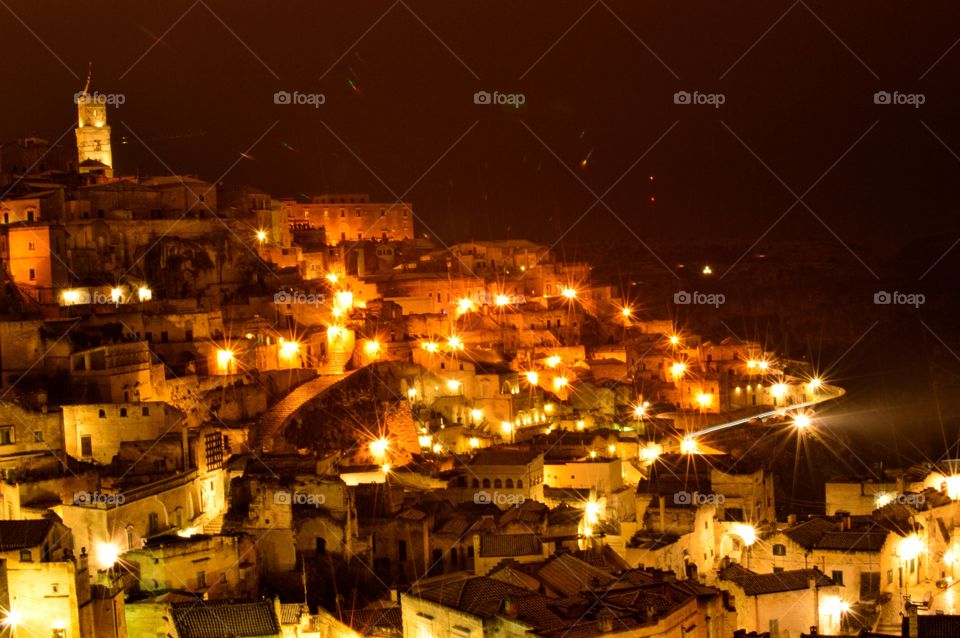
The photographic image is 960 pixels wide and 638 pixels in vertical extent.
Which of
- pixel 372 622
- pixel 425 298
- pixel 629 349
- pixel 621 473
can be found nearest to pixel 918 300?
pixel 629 349

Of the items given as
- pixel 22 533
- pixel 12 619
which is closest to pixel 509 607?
pixel 12 619

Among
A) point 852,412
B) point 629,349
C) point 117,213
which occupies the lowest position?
point 852,412

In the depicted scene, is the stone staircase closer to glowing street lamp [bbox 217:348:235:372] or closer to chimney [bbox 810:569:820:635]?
glowing street lamp [bbox 217:348:235:372]

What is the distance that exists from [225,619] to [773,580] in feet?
37.8

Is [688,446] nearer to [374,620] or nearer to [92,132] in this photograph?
[374,620]

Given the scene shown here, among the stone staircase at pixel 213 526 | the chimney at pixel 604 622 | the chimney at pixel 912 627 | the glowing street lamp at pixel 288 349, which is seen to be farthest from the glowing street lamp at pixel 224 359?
the chimney at pixel 912 627

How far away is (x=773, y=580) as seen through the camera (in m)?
24.9

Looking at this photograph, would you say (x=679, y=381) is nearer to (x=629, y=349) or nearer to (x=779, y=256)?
(x=629, y=349)

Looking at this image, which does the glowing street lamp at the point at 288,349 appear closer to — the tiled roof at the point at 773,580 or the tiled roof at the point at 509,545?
the tiled roof at the point at 509,545

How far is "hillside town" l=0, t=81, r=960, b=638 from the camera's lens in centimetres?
2269

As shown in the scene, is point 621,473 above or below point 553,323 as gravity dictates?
below

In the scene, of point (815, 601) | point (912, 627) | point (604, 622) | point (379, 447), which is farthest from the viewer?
point (379, 447)

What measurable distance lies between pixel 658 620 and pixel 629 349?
3255cm

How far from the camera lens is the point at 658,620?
19719mm
